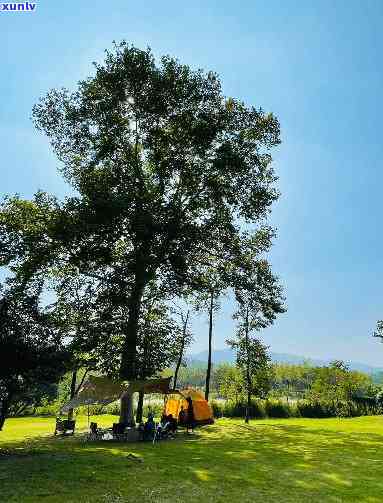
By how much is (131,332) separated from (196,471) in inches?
565

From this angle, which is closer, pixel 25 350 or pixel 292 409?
pixel 25 350

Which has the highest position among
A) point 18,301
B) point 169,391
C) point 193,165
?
point 193,165

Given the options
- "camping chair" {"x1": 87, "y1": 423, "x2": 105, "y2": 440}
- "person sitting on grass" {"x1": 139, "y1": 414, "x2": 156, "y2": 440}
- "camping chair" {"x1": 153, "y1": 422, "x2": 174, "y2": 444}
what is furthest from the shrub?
"camping chair" {"x1": 87, "y1": 423, "x2": 105, "y2": 440}

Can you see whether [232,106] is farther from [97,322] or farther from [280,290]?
[97,322]

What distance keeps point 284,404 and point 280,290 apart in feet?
62.7

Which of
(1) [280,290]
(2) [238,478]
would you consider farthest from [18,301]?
(1) [280,290]

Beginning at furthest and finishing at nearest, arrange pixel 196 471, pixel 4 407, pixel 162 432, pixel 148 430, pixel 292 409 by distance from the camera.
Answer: pixel 292 409 < pixel 162 432 < pixel 148 430 < pixel 4 407 < pixel 196 471

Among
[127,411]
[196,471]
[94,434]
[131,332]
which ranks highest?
[131,332]

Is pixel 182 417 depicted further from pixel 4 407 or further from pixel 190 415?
pixel 4 407

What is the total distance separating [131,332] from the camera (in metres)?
28.8

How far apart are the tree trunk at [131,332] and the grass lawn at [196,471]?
5620 millimetres

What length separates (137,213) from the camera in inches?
1072

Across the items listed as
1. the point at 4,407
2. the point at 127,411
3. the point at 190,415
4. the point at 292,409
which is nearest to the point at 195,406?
the point at 190,415

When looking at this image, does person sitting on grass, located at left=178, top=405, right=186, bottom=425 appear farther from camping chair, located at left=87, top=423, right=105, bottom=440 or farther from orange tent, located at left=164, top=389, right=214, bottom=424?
camping chair, located at left=87, top=423, right=105, bottom=440
